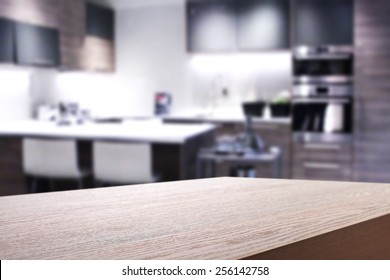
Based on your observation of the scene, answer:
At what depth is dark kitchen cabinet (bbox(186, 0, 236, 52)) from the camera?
5.75 metres

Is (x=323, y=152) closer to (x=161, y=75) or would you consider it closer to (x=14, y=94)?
(x=161, y=75)

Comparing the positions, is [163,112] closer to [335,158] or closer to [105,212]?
[335,158]

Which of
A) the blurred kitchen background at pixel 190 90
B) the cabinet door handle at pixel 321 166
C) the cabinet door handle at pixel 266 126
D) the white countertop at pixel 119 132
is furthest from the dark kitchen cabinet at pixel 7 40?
the cabinet door handle at pixel 321 166

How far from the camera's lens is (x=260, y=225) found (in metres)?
0.76

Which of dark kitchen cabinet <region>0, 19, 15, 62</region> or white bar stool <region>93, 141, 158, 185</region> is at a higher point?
dark kitchen cabinet <region>0, 19, 15, 62</region>

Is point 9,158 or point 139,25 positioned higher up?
point 139,25

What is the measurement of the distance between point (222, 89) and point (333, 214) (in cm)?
545

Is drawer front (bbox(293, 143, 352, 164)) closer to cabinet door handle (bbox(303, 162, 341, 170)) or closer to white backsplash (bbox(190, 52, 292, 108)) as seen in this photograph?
cabinet door handle (bbox(303, 162, 341, 170))

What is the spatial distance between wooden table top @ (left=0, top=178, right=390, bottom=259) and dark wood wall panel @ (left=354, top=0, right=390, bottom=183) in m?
4.13

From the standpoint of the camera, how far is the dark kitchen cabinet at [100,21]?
5.93 m

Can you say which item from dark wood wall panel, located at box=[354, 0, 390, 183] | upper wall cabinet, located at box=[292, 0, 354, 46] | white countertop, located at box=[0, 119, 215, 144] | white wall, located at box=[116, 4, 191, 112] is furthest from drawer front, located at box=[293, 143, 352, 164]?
white wall, located at box=[116, 4, 191, 112]

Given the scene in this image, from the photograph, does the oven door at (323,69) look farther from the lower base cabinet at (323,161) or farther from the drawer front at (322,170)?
the drawer front at (322,170)

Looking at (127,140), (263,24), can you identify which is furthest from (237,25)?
(127,140)

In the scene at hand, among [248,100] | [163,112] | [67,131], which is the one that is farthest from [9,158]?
[248,100]
